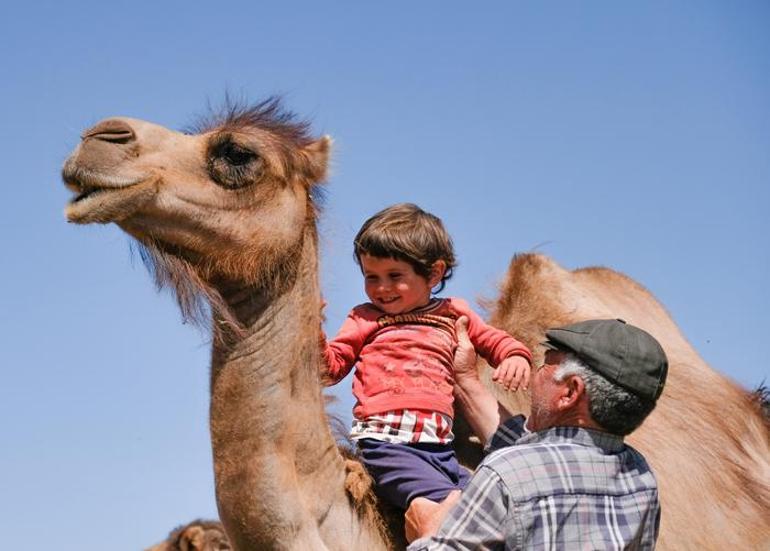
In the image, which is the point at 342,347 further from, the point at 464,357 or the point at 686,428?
the point at 686,428

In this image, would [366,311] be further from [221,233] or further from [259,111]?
[259,111]

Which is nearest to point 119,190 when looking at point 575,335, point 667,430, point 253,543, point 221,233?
point 221,233

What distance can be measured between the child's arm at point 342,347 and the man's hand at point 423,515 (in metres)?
0.79

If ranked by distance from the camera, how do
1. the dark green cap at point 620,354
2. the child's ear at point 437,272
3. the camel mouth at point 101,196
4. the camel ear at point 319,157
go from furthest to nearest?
the camel ear at point 319,157
the child's ear at point 437,272
the camel mouth at point 101,196
the dark green cap at point 620,354

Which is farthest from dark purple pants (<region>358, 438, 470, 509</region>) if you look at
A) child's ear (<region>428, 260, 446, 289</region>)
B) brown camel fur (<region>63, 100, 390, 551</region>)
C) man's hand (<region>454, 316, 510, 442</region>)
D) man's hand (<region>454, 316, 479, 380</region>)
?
child's ear (<region>428, 260, 446, 289</region>)

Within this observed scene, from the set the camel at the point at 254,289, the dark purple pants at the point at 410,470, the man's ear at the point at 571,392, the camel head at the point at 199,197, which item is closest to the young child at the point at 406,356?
the dark purple pants at the point at 410,470

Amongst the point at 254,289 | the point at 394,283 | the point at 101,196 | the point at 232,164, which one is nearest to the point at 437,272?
the point at 394,283

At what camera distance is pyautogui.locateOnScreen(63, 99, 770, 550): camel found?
4848 millimetres

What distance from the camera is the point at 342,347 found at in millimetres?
5352

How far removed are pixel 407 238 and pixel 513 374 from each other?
2.48ft

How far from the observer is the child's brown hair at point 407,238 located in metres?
5.14

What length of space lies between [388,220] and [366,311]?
453 mm

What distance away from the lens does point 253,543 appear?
4762mm

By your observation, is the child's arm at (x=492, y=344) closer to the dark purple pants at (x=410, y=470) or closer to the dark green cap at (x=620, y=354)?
the dark purple pants at (x=410, y=470)
